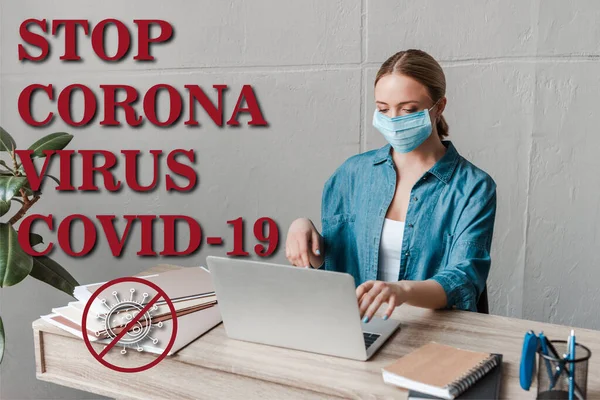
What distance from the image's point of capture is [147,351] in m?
1.54

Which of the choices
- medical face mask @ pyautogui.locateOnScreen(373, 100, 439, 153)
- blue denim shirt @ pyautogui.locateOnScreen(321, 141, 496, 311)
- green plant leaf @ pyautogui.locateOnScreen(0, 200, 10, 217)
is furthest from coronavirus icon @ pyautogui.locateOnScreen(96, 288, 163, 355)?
green plant leaf @ pyautogui.locateOnScreen(0, 200, 10, 217)

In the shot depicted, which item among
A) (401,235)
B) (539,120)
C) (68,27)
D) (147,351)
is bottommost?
(147,351)

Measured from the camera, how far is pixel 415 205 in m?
2.00

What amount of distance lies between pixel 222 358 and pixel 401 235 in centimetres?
78

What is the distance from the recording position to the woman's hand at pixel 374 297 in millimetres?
1460

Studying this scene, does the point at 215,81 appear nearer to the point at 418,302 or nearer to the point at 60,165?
the point at 60,165

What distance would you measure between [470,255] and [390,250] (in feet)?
0.95

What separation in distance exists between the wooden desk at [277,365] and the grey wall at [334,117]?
4.22 ft

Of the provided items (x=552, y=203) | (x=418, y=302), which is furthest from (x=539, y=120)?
(x=418, y=302)

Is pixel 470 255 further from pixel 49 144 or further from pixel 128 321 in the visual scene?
pixel 49 144

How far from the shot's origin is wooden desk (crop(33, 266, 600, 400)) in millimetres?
1353

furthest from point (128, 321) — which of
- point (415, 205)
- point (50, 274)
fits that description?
point (50, 274)

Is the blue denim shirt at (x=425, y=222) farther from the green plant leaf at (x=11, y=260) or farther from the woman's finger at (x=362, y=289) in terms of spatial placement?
the green plant leaf at (x=11, y=260)

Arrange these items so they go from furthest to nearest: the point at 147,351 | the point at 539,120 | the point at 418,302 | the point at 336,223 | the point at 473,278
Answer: the point at 539,120
the point at 336,223
the point at 473,278
the point at 418,302
the point at 147,351
